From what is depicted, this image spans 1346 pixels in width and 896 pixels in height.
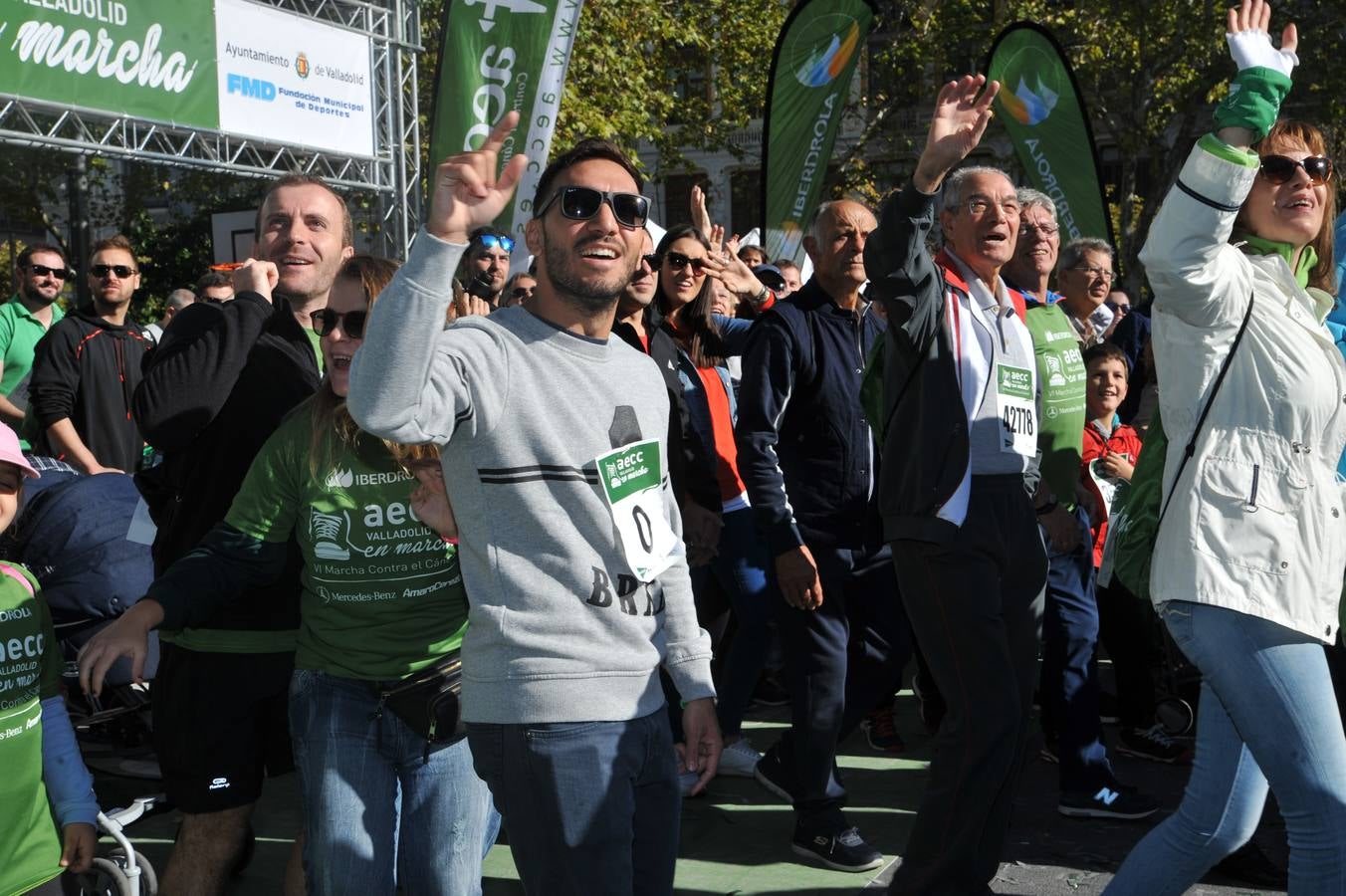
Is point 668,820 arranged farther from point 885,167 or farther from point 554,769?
point 885,167

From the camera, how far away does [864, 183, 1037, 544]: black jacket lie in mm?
3486

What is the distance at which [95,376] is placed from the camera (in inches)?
283

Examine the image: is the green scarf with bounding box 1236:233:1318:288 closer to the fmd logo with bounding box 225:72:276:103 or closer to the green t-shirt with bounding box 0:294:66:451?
the green t-shirt with bounding box 0:294:66:451

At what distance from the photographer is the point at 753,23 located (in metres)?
27.4

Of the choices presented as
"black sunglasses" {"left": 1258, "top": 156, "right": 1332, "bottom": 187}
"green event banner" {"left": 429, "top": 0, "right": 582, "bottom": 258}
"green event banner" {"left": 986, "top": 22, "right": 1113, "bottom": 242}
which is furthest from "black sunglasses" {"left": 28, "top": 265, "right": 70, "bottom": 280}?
"green event banner" {"left": 986, "top": 22, "right": 1113, "bottom": 242}

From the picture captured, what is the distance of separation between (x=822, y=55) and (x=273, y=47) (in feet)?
17.0

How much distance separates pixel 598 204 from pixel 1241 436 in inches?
56.4

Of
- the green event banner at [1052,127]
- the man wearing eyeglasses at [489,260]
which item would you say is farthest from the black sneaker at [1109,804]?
the green event banner at [1052,127]

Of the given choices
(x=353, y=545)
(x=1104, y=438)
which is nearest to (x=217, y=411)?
(x=353, y=545)

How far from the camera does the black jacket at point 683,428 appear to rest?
16.4ft

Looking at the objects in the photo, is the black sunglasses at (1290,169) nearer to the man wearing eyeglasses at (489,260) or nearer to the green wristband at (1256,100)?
the green wristband at (1256,100)

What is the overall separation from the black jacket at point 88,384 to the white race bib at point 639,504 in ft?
17.5

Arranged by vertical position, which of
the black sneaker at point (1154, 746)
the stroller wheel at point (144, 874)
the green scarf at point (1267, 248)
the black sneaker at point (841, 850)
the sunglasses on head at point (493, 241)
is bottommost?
the black sneaker at point (1154, 746)

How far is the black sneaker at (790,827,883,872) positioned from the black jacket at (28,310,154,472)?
441 centimetres
